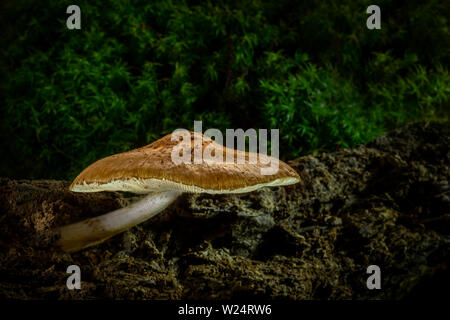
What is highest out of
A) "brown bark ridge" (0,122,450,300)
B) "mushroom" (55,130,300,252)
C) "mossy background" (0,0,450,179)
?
"mossy background" (0,0,450,179)

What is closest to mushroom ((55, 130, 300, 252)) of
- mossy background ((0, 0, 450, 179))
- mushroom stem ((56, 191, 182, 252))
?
mushroom stem ((56, 191, 182, 252))

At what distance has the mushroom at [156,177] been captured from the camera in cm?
107

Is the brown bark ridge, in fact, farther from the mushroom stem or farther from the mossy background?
the mossy background

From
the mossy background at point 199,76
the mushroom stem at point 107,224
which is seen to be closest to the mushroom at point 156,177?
the mushroom stem at point 107,224

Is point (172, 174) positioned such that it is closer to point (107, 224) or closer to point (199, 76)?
point (107, 224)

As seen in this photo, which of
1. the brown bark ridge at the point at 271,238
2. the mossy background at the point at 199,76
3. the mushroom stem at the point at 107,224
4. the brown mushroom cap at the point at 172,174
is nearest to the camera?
the brown mushroom cap at the point at 172,174

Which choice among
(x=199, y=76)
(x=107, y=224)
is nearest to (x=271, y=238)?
(x=107, y=224)

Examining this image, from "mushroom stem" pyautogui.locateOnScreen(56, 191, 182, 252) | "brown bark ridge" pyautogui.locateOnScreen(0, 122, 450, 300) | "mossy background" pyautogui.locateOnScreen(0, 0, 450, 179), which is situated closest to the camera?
"brown bark ridge" pyautogui.locateOnScreen(0, 122, 450, 300)

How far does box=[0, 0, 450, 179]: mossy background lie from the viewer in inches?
98.7

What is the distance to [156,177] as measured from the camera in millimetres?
1055

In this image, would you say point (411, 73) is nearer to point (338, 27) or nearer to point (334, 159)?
point (338, 27)

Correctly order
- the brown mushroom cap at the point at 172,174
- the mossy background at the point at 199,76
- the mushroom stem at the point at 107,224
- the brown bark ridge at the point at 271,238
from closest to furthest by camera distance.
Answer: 1. the brown mushroom cap at the point at 172,174
2. the brown bark ridge at the point at 271,238
3. the mushroom stem at the point at 107,224
4. the mossy background at the point at 199,76

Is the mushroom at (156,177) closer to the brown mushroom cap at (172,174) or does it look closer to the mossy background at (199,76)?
the brown mushroom cap at (172,174)

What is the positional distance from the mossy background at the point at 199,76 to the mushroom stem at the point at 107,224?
1.10 m
